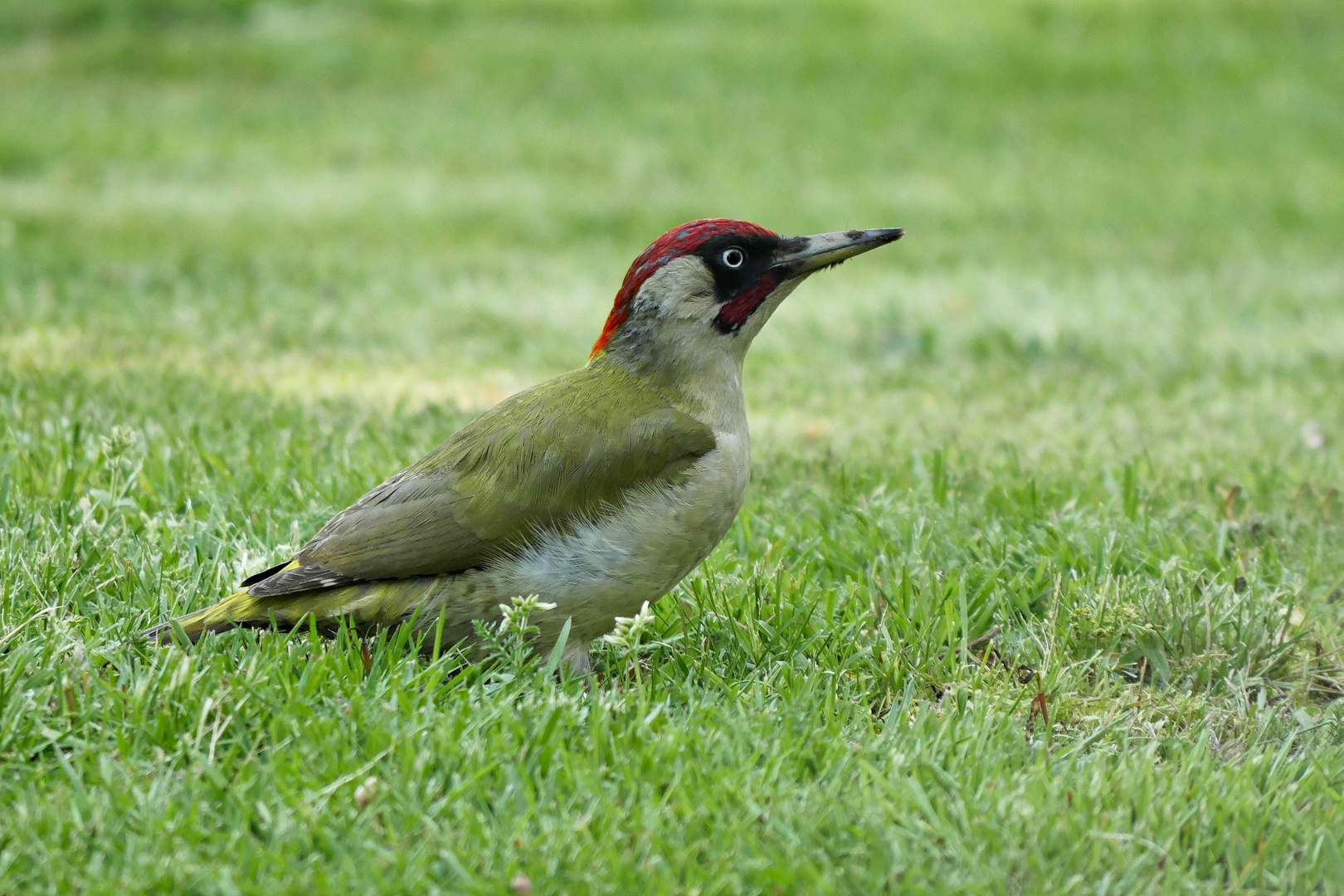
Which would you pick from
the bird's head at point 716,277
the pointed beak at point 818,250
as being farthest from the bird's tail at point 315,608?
the pointed beak at point 818,250

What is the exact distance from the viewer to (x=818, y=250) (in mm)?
3658

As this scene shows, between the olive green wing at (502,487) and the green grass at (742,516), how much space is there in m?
0.20

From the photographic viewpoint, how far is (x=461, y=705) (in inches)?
113

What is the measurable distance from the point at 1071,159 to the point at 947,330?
6.48 meters

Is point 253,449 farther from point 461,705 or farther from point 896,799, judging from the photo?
point 896,799

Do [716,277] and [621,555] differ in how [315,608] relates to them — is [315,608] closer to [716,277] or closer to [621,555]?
[621,555]

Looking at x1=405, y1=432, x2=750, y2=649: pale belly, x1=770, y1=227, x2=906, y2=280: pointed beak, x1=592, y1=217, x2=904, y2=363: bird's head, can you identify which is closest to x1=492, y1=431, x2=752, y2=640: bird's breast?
x1=405, y1=432, x2=750, y2=649: pale belly

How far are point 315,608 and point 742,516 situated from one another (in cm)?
156

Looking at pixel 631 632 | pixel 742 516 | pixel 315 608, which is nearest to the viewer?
pixel 631 632

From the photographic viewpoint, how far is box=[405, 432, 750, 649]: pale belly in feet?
10.7

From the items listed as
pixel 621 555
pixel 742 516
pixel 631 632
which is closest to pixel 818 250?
pixel 621 555

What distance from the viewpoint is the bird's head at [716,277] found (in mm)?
3641

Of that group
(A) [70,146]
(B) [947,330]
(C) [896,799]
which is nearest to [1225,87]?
(B) [947,330]

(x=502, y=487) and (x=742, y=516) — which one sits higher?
(x=502, y=487)
